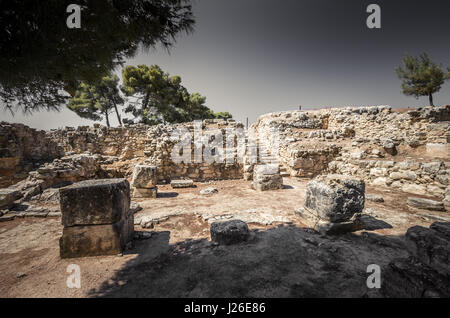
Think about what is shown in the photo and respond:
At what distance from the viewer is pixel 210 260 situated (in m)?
2.52

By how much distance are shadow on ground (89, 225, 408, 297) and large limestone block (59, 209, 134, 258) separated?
385mm

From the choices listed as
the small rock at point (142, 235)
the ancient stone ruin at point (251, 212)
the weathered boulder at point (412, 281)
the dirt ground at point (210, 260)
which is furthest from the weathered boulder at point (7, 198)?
the weathered boulder at point (412, 281)

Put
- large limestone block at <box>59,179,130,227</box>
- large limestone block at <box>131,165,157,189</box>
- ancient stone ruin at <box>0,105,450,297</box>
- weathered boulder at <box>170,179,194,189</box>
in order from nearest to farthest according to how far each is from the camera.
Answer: ancient stone ruin at <box>0,105,450,297</box>, large limestone block at <box>59,179,130,227</box>, large limestone block at <box>131,165,157,189</box>, weathered boulder at <box>170,179,194,189</box>

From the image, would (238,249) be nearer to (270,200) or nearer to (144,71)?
(270,200)

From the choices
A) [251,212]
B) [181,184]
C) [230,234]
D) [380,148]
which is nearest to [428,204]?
[380,148]

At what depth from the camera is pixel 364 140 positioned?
332 inches

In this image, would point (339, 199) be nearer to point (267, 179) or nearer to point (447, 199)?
point (267, 179)

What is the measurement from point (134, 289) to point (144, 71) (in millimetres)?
21305

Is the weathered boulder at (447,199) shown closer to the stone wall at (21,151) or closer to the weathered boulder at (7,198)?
the weathered boulder at (7,198)

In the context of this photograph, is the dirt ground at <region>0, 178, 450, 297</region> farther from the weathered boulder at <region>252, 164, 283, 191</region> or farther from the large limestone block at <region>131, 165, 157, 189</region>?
the weathered boulder at <region>252, 164, 283, 191</region>

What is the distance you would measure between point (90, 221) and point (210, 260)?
2153 millimetres

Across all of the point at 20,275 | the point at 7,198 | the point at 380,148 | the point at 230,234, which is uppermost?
the point at 380,148

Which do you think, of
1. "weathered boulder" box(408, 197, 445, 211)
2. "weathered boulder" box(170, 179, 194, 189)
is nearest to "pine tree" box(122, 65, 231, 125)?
"weathered boulder" box(170, 179, 194, 189)

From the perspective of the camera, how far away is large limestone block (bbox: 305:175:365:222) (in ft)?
11.0
